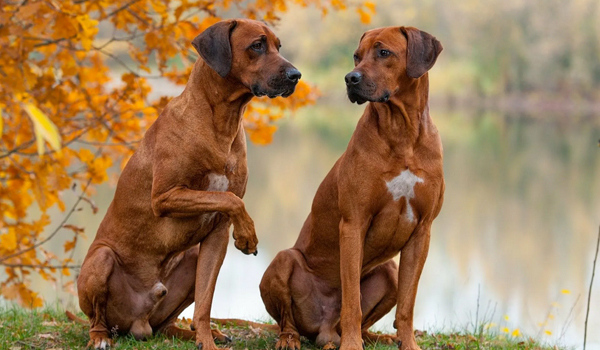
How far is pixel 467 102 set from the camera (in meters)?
35.8

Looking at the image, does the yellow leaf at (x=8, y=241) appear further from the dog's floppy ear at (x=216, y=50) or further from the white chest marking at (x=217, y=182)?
the dog's floppy ear at (x=216, y=50)

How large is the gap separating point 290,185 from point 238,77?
12882mm

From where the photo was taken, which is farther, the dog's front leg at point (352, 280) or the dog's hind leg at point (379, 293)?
the dog's hind leg at point (379, 293)

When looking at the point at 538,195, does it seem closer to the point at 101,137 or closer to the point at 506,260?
the point at 506,260

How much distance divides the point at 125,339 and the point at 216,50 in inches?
68.8

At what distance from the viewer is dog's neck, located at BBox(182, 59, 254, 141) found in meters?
4.18

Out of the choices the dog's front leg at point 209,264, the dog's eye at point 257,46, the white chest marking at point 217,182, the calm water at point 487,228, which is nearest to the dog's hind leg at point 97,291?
the dog's front leg at point 209,264

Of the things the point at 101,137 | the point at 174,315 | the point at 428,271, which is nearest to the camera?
the point at 174,315

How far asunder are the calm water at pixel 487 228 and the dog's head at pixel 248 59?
1.81m

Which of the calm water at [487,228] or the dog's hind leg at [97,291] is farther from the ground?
the calm water at [487,228]

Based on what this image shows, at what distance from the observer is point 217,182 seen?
13.7ft

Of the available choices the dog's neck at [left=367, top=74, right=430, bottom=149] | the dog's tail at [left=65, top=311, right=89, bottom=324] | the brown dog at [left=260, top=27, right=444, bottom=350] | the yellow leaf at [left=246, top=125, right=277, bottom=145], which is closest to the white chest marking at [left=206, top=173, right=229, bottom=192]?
the brown dog at [left=260, top=27, right=444, bottom=350]

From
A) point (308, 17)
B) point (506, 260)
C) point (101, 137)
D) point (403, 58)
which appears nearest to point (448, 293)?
point (506, 260)

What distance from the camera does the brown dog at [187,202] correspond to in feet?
13.4
